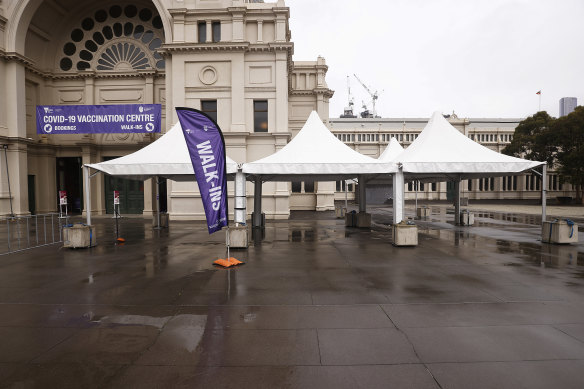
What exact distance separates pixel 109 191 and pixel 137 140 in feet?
16.3

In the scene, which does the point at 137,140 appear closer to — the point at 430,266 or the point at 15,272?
the point at 15,272

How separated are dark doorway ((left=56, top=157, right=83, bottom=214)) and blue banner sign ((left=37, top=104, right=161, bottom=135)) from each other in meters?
7.84

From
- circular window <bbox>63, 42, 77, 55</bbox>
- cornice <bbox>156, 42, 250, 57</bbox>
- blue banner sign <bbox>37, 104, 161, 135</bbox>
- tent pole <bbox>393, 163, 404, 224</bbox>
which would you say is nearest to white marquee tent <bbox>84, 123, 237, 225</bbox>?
tent pole <bbox>393, 163, 404, 224</bbox>

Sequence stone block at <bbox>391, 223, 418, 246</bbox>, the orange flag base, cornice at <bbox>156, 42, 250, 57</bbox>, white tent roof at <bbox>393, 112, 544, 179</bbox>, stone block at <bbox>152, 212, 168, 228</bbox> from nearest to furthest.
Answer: the orange flag base, stone block at <bbox>391, 223, 418, 246</bbox>, white tent roof at <bbox>393, 112, 544, 179</bbox>, stone block at <bbox>152, 212, 168, 228</bbox>, cornice at <bbox>156, 42, 250, 57</bbox>

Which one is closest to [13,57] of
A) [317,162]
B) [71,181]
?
[71,181]

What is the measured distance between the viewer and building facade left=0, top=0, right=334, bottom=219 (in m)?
22.0

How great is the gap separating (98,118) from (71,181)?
10.9 metres

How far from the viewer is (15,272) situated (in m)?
8.16

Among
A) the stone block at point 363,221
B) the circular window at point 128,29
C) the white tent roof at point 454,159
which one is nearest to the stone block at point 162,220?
the stone block at point 363,221

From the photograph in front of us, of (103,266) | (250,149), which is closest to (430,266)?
(103,266)

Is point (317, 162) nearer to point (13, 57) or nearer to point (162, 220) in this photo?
point (162, 220)

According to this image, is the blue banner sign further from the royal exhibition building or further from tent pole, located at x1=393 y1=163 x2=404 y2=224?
tent pole, located at x1=393 y1=163 x2=404 y2=224

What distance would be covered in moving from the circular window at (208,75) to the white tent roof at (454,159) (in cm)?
1527

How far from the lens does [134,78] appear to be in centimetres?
2555
